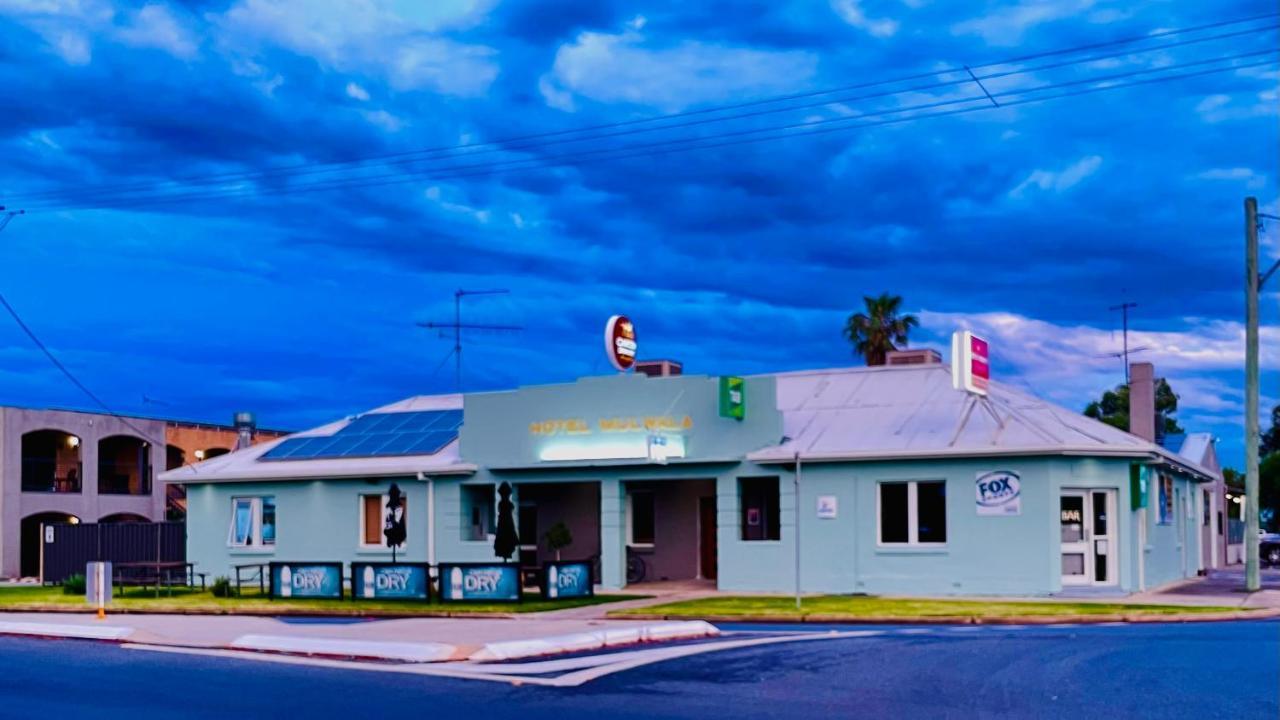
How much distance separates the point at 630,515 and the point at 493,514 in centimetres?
383

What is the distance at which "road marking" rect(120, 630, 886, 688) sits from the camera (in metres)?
15.2

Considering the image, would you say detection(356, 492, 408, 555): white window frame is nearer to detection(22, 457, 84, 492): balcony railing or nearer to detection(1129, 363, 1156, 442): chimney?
detection(1129, 363, 1156, 442): chimney

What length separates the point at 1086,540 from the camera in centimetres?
2909

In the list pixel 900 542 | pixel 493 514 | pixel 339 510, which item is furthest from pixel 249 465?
pixel 900 542

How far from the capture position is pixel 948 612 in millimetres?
23766

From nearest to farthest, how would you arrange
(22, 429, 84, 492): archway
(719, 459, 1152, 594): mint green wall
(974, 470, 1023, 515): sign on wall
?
(719, 459, 1152, 594): mint green wall < (974, 470, 1023, 515): sign on wall < (22, 429, 84, 492): archway

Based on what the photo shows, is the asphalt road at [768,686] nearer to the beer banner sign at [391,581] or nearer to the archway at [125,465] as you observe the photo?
the beer banner sign at [391,581]

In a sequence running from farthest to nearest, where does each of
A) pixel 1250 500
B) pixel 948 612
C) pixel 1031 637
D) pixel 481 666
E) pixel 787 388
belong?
pixel 787 388
pixel 1250 500
pixel 948 612
pixel 1031 637
pixel 481 666

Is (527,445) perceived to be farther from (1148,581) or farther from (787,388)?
(1148,581)

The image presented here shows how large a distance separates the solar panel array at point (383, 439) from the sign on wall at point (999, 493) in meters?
13.9

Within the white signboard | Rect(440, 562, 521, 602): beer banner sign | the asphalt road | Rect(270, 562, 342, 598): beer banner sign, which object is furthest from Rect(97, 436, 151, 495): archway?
the asphalt road

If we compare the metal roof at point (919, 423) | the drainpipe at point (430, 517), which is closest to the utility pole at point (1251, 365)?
the metal roof at point (919, 423)

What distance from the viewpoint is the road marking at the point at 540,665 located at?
15.2m

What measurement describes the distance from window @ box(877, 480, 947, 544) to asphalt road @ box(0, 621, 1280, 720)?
10802 mm
